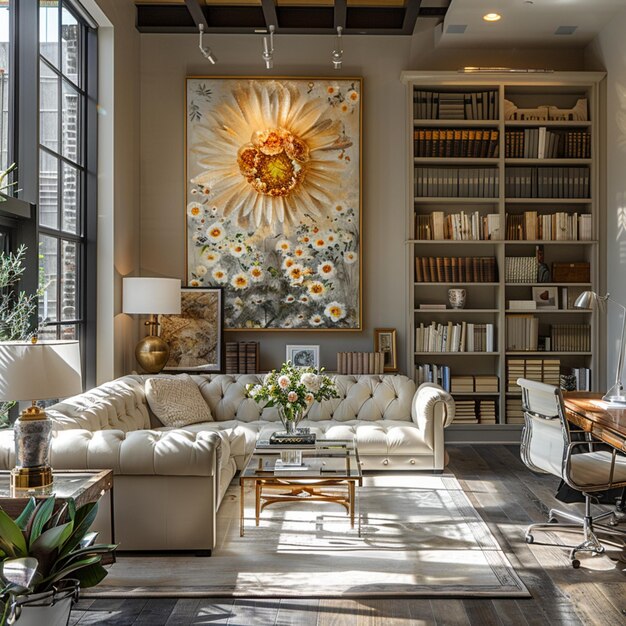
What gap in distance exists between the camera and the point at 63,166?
207 inches

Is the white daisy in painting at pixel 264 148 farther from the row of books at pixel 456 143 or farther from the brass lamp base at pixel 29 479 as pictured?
the brass lamp base at pixel 29 479

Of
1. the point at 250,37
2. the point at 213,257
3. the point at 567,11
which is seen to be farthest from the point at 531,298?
the point at 250,37

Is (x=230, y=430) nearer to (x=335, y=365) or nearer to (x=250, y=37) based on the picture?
(x=335, y=365)

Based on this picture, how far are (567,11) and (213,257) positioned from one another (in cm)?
373

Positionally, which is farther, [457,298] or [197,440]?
[457,298]

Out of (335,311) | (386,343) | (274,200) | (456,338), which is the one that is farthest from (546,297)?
(274,200)

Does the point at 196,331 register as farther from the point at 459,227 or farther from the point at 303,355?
the point at 459,227

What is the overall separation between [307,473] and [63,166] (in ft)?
9.65

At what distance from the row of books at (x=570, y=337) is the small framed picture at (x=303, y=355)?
2215 millimetres

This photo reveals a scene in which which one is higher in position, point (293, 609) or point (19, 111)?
point (19, 111)

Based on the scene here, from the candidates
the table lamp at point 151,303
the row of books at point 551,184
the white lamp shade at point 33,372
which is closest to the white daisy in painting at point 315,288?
the table lamp at point 151,303

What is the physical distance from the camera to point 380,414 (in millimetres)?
5945

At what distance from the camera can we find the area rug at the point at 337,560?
332cm

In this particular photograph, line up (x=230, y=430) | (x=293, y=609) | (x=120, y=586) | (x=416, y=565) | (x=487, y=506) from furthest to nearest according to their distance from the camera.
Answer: (x=230, y=430), (x=487, y=506), (x=416, y=565), (x=120, y=586), (x=293, y=609)
